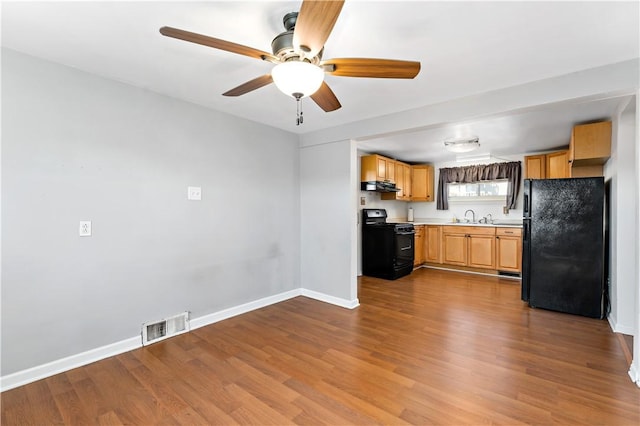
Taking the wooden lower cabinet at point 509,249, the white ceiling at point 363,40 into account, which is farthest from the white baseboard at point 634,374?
the wooden lower cabinet at point 509,249

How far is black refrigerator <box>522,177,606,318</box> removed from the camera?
3363 mm

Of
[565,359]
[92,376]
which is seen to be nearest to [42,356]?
[92,376]

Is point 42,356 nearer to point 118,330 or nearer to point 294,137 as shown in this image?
point 118,330

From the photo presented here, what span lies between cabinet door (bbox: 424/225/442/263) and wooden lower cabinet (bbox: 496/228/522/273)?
1034 millimetres

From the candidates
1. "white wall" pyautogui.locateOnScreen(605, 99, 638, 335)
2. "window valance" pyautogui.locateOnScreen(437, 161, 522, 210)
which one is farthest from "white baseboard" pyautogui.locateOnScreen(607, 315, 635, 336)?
"window valance" pyautogui.locateOnScreen(437, 161, 522, 210)

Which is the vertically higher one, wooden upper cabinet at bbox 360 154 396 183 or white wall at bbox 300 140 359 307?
wooden upper cabinet at bbox 360 154 396 183

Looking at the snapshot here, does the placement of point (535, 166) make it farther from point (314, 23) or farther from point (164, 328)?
point (164, 328)

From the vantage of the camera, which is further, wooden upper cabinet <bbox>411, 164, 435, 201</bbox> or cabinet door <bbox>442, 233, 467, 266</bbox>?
wooden upper cabinet <bbox>411, 164, 435, 201</bbox>

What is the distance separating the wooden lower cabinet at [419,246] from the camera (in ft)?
19.4

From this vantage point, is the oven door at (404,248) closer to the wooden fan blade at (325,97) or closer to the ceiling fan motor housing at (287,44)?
the wooden fan blade at (325,97)

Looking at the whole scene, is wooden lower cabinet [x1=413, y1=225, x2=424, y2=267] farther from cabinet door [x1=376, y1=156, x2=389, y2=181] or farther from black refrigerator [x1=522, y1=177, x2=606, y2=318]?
black refrigerator [x1=522, y1=177, x2=606, y2=318]

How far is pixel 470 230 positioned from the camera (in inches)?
221

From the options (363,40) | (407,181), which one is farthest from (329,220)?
(407,181)

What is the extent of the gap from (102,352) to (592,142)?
536 centimetres
